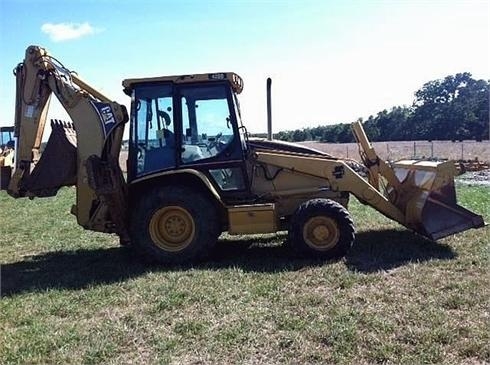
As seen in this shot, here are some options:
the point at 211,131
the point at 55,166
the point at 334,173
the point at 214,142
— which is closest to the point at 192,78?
the point at 211,131

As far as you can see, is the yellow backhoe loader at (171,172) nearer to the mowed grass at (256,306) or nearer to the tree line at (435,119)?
the mowed grass at (256,306)

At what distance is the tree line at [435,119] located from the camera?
6241 cm

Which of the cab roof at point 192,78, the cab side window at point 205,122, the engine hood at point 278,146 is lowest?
the engine hood at point 278,146

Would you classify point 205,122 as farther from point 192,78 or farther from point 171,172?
point 171,172

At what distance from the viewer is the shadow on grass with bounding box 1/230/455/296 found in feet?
21.6

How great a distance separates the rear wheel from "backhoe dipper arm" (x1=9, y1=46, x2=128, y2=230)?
8.61 feet

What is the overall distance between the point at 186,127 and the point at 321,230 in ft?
7.48

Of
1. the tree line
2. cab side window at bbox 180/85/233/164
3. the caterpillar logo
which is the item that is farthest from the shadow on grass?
the tree line

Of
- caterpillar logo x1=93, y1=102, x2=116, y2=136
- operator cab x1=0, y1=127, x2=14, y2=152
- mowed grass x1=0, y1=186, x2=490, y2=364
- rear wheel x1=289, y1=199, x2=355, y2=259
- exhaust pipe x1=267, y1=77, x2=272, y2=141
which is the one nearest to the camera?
mowed grass x1=0, y1=186, x2=490, y2=364

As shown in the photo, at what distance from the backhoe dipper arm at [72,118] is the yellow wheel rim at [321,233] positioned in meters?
2.76

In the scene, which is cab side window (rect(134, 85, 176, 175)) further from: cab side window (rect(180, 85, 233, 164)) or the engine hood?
the engine hood

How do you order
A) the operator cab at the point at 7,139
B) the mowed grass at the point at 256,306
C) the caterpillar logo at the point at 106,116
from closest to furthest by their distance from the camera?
the mowed grass at the point at 256,306 → the caterpillar logo at the point at 106,116 → the operator cab at the point at 7,139

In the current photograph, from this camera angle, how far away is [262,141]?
7.92 meters

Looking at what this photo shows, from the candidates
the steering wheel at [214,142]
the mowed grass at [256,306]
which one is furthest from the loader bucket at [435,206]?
the steering wheel at [214,142]
